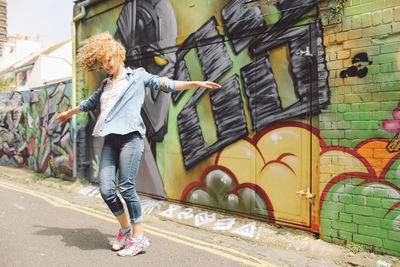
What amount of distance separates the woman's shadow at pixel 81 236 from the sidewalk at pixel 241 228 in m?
1.07

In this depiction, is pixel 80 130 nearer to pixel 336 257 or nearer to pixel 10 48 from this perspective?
pixel 336 257

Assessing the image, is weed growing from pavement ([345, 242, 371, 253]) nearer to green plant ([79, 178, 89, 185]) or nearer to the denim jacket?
the denim jacket

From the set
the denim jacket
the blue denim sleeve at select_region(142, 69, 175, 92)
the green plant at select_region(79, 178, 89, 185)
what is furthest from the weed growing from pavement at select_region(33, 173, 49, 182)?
the blue denim sleeve at select_region(142, 69, 175, 92)

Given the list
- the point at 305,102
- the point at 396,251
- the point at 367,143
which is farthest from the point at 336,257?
the point at 305,102

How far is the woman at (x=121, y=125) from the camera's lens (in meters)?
3.12

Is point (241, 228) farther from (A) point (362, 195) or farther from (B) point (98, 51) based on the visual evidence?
(B) point (98, 51)

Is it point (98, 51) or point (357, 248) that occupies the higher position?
point (98, 51)

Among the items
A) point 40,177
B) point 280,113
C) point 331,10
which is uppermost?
point 331,10

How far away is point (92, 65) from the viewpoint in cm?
329

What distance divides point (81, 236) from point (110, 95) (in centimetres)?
180

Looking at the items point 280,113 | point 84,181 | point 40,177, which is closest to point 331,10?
point 280,113

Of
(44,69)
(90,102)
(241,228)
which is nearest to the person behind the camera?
(90,102)

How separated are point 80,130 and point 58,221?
3.33 m

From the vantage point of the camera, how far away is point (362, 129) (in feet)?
10.9
